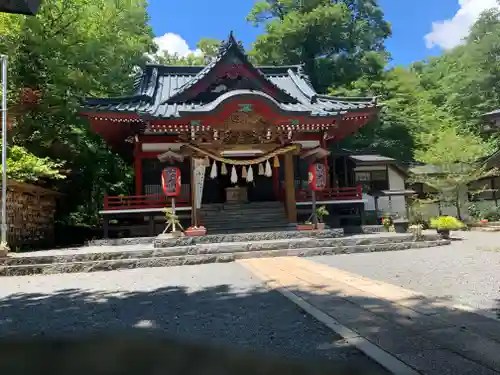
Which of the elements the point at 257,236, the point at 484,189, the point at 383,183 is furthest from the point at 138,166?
the point at 484,189

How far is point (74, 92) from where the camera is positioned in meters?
16.5

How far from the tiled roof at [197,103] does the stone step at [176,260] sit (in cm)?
476

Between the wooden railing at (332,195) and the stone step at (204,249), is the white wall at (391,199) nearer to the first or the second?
the wooden railing at (332,195)

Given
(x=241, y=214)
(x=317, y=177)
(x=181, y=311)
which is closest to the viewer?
(x=181, y=311)

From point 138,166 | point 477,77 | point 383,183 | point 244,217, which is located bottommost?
point 244,217

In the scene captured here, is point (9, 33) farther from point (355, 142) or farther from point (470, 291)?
point (355, 142)

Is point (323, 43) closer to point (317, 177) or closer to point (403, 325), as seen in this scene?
point (317, 177)

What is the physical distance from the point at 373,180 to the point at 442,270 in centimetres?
1325

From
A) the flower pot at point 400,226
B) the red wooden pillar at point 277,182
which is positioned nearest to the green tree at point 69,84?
the red wooden pillar at point 277,182

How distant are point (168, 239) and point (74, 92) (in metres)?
9.36

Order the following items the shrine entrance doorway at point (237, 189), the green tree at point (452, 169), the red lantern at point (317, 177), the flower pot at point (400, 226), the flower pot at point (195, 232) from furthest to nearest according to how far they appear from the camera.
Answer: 1. the green tree at point (452, 169)
2. the shrine entrance doorway at point (237, 189)
3. the flower pot at point (400, 226)
4. the red lantern at point (317, 177)
5. the flower pot at point (195, 232)

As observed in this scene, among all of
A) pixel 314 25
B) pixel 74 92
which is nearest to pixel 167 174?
pixel 74 92

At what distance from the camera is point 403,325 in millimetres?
3854

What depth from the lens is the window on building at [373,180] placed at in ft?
65.1
